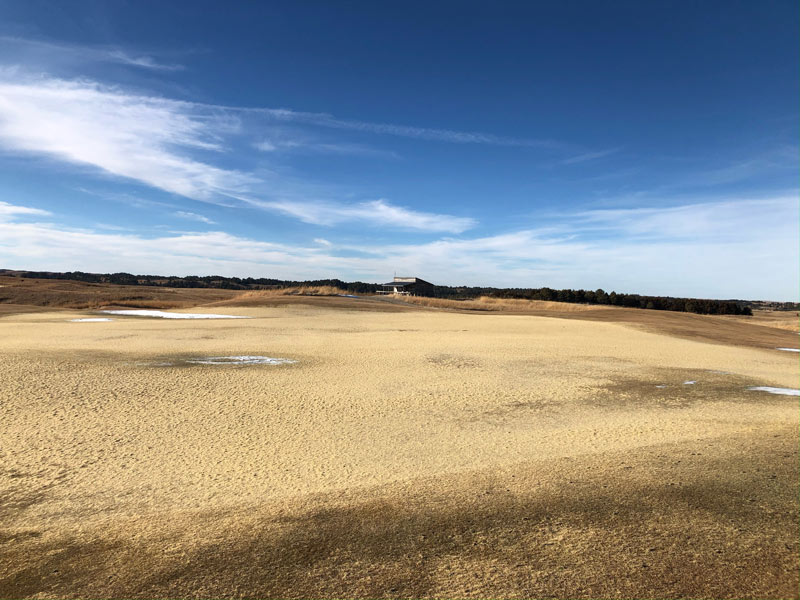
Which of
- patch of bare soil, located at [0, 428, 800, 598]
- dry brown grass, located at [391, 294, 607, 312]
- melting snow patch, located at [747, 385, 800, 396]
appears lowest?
patch of bare soil, located at [0, 428, 800, 598]

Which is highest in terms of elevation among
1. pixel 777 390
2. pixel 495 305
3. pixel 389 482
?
pixel 495 305

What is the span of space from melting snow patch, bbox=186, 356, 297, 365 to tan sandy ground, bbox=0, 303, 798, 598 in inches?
21.5

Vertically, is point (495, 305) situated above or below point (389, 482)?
above

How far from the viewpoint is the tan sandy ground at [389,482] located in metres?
2.73

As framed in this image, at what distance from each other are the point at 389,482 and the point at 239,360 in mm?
6458

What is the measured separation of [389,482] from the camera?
409cm

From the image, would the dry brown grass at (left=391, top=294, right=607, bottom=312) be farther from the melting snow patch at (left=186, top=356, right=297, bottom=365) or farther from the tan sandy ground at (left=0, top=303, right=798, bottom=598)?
the tan sandy ground at (left=0, top=303, right=798, bottom=598)

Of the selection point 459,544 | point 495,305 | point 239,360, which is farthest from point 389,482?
point 495,305

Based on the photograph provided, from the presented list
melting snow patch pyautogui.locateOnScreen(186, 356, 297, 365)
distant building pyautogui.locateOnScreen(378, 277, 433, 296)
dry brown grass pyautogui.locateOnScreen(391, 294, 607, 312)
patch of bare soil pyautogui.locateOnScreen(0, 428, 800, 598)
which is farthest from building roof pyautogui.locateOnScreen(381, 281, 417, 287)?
patch of bare soil pyautogui.locateOnScreen(0, 428, 800, 598)

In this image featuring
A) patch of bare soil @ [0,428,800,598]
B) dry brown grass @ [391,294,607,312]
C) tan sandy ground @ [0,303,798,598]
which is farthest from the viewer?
dry brown grass @ [391,294,607,312]

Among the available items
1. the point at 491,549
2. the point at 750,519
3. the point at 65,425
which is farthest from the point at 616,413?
the point at 65,425

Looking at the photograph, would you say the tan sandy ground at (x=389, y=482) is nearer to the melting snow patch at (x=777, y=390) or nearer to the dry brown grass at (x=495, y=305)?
the melting snow patch at (x=777, y=390)

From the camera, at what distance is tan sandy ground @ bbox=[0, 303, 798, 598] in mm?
2727

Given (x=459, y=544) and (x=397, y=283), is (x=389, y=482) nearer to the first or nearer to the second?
(x=459, y=544)
